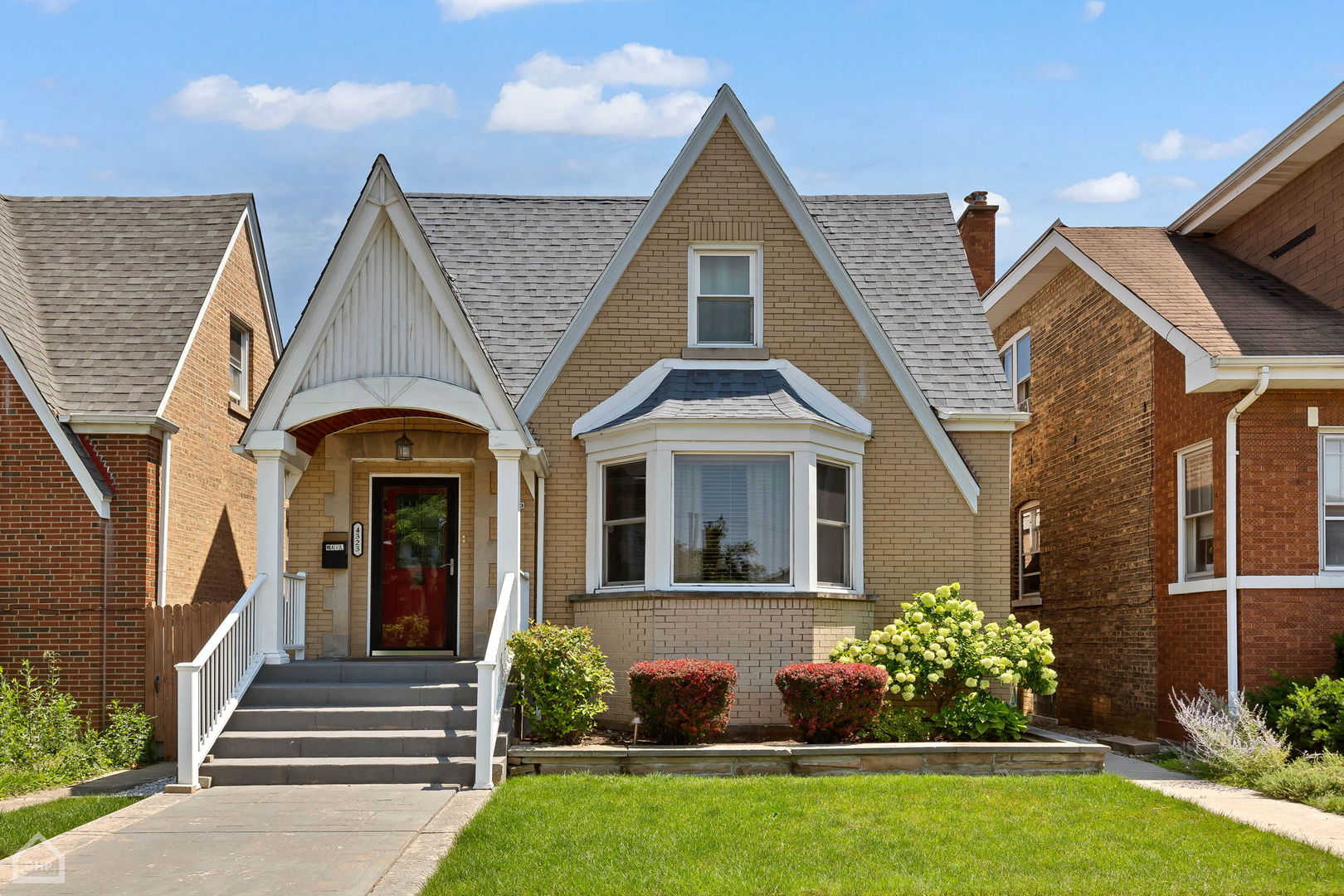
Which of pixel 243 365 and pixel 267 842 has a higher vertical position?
pixel 243 365

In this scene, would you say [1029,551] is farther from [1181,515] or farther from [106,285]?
[106,285]

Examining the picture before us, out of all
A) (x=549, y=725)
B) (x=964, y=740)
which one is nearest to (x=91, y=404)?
(x=549, y=725)

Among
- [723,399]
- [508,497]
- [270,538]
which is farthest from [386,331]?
[723,399]

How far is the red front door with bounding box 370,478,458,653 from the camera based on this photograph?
1475 centimetres

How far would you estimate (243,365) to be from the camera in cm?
1791

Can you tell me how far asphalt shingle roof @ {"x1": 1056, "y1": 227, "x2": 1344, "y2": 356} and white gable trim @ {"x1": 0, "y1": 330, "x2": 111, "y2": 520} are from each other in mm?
11656

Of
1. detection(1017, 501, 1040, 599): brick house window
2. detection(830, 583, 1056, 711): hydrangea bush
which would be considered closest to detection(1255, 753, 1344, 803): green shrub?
detection(830, 583, 1056, 711): hydrangea bush

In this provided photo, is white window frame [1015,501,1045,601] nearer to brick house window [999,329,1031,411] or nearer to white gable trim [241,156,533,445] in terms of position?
brick house window [999,329,1031,411]

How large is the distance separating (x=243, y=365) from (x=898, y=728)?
10.6 meters

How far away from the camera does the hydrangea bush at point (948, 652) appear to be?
494 inches

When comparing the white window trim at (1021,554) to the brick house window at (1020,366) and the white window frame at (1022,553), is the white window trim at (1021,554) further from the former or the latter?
the brick house window at (1020,366)

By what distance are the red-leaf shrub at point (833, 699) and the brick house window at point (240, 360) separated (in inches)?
371

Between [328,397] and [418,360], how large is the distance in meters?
0.96

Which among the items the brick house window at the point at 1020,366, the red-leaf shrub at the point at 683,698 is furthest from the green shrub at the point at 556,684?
the brick house window at the point at 1020,366
